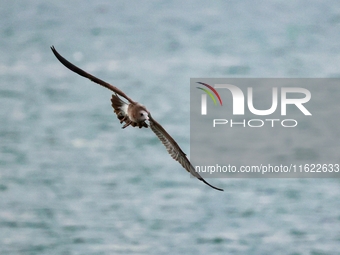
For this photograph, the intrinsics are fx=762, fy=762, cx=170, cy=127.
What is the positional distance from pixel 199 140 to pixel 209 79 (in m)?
0.98

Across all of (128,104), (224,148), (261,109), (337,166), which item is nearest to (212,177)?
(224,148)

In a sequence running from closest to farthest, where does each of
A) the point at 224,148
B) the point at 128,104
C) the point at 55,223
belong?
1. the point at 128,104
2. the point at 55,223
3. the point at 224,148

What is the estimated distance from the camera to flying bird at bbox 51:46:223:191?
4102 millimetres

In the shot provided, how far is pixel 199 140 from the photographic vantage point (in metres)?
10.3

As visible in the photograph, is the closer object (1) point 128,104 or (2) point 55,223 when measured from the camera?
(1) point 128,104

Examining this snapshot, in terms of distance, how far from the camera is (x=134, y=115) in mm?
4176

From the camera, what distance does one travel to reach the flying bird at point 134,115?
13.5ft

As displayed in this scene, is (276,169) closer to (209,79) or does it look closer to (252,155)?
(252,155)
